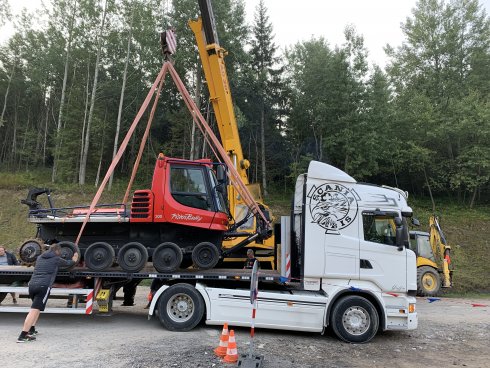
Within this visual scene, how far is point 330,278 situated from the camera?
731cm

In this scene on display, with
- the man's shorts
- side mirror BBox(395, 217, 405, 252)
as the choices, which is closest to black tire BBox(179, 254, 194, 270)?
the man's shorts

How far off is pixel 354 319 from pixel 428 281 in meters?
8.05

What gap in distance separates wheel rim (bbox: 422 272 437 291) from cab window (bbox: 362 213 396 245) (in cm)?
769

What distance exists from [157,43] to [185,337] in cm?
2212

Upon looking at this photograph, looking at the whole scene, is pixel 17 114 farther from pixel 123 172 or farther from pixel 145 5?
pixel 145 5

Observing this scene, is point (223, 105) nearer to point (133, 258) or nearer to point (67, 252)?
point (133, 258)

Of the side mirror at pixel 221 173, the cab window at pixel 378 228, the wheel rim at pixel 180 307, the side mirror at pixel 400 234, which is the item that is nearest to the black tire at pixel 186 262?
the wheel rim at pixel 180 307

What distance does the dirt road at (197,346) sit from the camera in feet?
18.4

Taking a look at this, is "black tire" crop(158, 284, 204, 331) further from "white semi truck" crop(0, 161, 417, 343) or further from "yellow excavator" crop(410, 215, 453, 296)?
"yellow excavator" crop(410, 215, 453, 296)

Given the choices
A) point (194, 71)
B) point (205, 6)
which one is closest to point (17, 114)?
point (194, 71)

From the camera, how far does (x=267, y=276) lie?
24.8 feet

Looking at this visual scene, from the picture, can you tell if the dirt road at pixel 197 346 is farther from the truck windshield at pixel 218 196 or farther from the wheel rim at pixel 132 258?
the truck windshield at pixel 218 196

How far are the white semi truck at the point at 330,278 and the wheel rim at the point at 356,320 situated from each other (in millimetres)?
18

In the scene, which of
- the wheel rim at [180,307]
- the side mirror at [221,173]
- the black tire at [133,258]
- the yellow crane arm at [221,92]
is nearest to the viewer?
the wheel rim at [180,307]
